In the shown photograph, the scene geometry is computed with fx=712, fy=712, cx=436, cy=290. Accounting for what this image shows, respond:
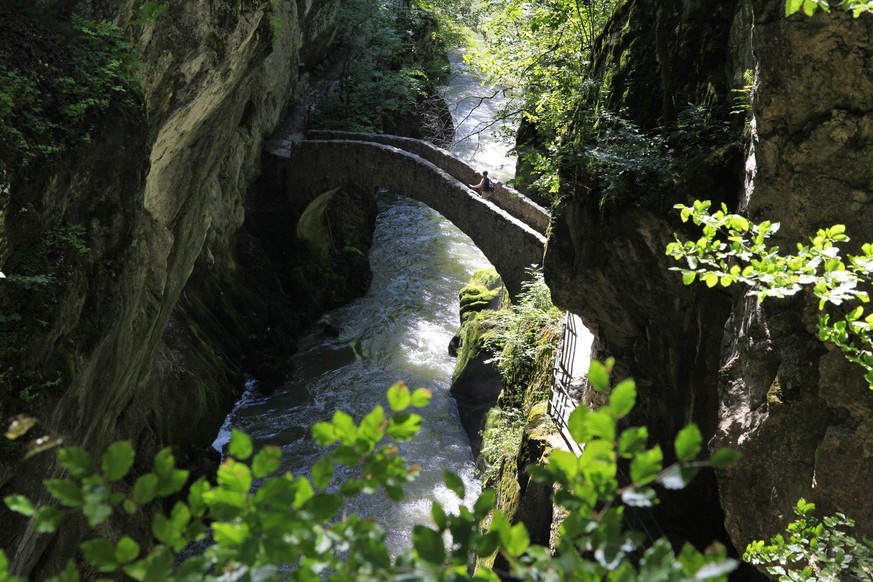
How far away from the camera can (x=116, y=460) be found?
1636mm

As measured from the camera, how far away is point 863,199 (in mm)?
4234

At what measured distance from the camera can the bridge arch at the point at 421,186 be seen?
13.3 metres

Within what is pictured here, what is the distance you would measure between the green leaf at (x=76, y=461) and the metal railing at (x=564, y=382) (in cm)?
610

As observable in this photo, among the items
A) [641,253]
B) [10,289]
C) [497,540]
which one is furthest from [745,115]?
[10,289]

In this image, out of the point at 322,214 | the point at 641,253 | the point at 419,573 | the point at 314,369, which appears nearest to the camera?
the point at 419,573

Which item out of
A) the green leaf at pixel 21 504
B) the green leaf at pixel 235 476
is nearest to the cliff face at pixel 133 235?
the green leaf at pixel 21 504

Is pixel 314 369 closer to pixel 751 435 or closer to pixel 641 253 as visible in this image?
pixel 641 253

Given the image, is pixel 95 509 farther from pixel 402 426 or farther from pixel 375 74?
pixel 375 74

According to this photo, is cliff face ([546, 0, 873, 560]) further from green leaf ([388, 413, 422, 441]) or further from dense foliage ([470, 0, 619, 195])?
green leaf ([388, 413, 422, 441])

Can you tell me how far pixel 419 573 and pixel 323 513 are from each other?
0.91 ft

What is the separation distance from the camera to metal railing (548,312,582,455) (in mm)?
7734

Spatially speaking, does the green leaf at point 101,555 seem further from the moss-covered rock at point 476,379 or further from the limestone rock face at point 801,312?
the moss-covered rock at point 476,379

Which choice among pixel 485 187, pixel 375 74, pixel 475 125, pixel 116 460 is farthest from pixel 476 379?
pixel 475 125

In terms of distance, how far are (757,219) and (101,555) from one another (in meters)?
4.45
